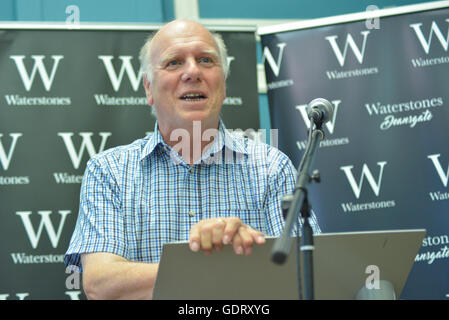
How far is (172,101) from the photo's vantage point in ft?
7.55

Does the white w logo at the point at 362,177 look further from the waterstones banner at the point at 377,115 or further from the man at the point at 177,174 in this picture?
the man at the point at 177,174

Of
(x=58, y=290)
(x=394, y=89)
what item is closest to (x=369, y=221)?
(x=394, y=89)

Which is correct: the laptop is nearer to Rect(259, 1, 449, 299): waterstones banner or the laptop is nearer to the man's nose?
the man's nose

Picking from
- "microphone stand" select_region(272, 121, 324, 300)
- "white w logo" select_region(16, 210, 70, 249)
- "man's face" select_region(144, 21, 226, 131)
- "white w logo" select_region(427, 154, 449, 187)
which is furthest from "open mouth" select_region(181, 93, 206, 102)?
"white w logo" select_region(427, 154, 449, 187)

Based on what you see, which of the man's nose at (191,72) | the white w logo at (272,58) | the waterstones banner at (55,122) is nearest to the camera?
the man's nose at (191,72)

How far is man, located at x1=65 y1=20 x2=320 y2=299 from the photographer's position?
2.08 meters

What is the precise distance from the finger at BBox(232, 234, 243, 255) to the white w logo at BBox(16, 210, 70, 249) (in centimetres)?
207

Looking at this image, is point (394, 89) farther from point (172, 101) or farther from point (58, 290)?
point (58, 290)

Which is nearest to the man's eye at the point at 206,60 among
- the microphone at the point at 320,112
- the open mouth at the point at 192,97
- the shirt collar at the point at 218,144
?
the open mouth at the point at 192,97

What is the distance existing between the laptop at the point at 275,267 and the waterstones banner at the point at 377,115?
1912 millimetres

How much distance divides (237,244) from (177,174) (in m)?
1.01

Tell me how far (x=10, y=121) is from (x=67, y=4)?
37.6 inches

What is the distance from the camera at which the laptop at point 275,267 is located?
1.31 m

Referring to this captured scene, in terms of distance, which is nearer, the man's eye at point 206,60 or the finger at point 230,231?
the finger at point 230,231
